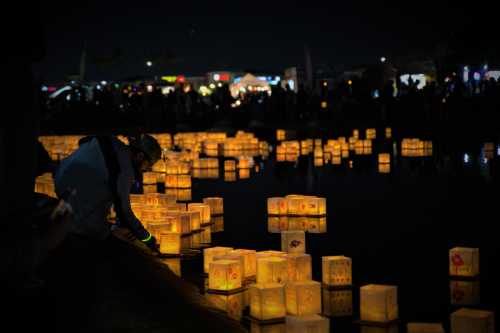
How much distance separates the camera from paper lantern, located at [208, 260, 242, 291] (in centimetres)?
612

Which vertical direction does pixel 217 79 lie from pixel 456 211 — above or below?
above

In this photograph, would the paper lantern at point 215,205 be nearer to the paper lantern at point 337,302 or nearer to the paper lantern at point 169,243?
the paper lantern at point 169,243

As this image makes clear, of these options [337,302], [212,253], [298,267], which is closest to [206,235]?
[212,253]

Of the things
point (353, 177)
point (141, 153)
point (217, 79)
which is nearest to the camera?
point (141, 153)

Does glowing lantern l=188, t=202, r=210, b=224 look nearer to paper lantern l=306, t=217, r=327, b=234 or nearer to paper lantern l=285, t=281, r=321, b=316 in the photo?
paper lantern l=306, t=217, r=327, b=234

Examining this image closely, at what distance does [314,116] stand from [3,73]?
2342cm

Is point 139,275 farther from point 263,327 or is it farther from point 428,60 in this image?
point 428,60

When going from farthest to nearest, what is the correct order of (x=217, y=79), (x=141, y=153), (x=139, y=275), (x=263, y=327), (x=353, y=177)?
(x=217, y=79) < (x=353, y=177) < (x=141, y=153) < (x=139, y=275) < (x=263, y=327)

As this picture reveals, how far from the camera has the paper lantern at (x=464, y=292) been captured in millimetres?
5973

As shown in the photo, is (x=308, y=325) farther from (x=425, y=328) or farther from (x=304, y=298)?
(x=304, y=298)

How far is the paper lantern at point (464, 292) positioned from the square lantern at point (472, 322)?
4.09ft

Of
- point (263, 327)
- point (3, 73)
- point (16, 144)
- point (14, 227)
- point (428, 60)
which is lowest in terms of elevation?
point (263, 327)

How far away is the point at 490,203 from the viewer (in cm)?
1019

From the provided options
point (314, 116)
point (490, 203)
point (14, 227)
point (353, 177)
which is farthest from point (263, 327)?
point (314, 116)
